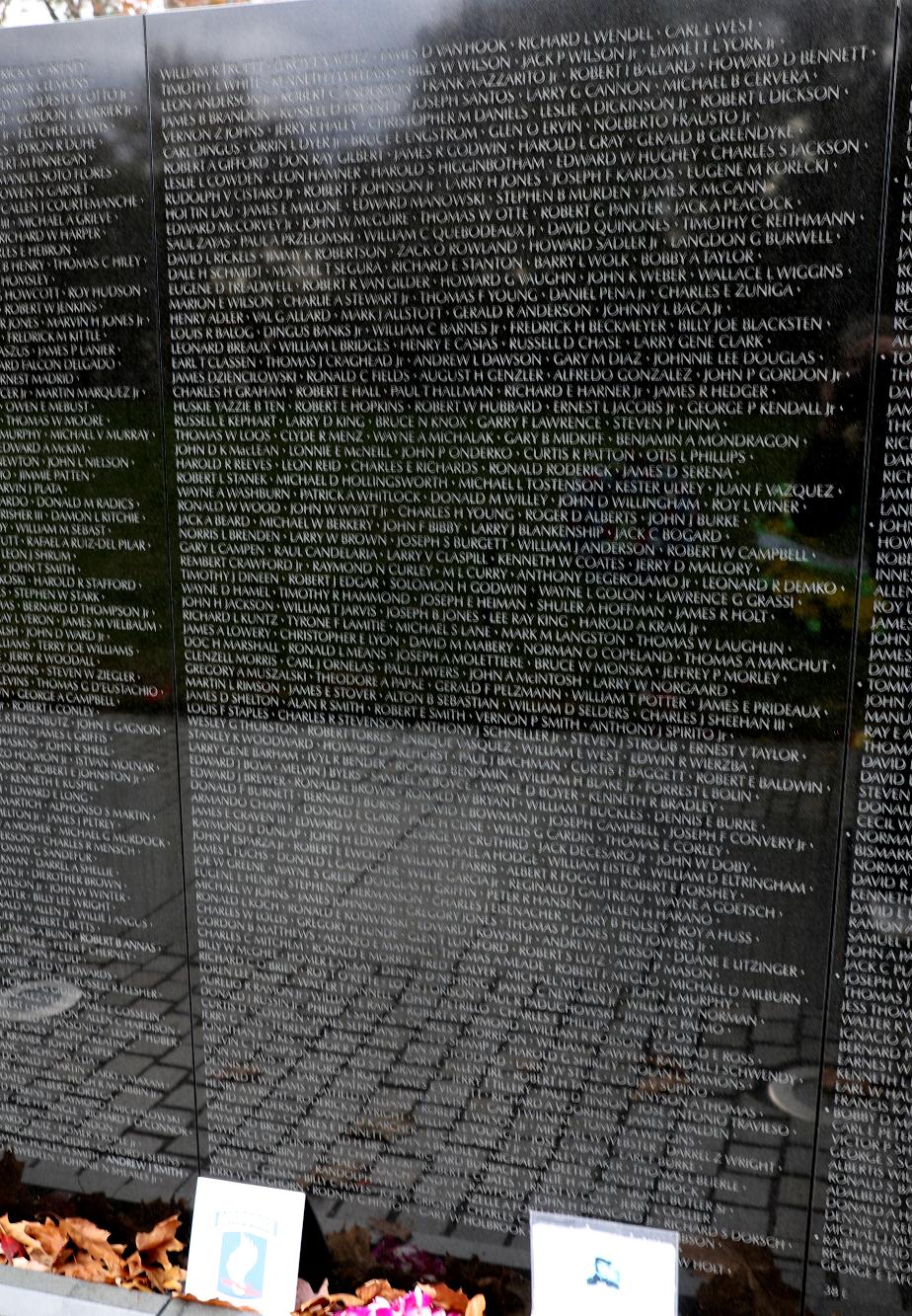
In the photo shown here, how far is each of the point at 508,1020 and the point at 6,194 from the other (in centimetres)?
273

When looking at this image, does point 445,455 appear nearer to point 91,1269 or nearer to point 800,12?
point 800,12

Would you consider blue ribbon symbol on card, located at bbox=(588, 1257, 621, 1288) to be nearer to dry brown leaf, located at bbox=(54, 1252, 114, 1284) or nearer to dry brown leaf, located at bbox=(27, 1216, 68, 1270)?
dry brown leaf, located at bbox=(54, 1252, 114, 1284)

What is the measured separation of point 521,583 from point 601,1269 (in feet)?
6.09

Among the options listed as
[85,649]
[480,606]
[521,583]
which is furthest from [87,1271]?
[521,583]

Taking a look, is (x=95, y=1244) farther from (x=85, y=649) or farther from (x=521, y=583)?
(x=521, y=583)

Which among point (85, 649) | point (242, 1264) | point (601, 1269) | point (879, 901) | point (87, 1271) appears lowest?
point (87, 1271)

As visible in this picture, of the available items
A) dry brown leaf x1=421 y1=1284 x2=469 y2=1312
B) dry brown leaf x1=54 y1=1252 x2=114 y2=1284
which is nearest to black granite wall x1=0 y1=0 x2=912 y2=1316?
dry brown leaf x1=421 y1=1284 x2=469 y2=1312

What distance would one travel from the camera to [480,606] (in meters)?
2.91

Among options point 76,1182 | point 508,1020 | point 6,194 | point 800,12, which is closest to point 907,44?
point 800,12

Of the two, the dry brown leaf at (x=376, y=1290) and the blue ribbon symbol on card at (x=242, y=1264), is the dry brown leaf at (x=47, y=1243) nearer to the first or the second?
the blue ribbon symbol on card at (x=242, y=1264)

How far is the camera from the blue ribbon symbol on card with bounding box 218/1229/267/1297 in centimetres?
310

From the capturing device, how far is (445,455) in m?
2.87

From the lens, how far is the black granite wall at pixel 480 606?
263cm

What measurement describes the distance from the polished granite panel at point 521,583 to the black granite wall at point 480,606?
1cm
